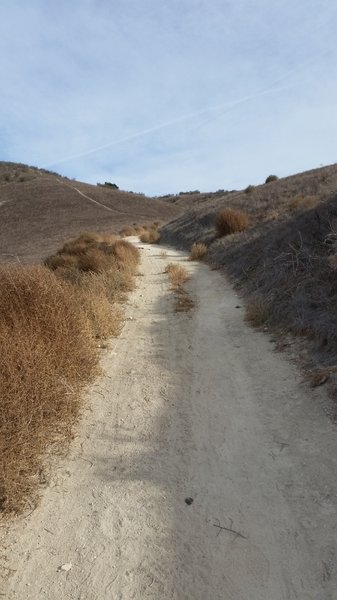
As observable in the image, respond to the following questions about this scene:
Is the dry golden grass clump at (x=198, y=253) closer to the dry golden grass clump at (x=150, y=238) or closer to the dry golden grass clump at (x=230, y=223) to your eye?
the dry golden grass clump at (x=230, y=223)

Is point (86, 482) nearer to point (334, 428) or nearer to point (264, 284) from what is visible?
point (334, 428)

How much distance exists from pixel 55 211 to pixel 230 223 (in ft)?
103

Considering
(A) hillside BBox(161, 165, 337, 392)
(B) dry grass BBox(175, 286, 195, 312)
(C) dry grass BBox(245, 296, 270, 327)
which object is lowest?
(B) dry grass BBox(175, 286, 195, 312)

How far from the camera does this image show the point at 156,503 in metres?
3.66

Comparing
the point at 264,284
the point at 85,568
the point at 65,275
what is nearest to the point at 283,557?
the point at 85,568

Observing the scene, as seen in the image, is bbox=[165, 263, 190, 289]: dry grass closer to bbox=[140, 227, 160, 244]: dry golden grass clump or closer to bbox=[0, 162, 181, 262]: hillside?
bbox=[140, 227, 160, 244]: dry golden grass clump

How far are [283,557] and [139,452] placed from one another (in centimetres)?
172

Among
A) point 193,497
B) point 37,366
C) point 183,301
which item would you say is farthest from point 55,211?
point 193,497

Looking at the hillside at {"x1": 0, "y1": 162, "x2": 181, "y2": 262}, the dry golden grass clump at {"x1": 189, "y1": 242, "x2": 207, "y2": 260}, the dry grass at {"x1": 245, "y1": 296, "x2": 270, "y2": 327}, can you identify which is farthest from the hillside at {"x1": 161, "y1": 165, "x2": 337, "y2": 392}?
the hillside at {"x1": 0, "y1": 162, "x2": 181, "y2": 262}

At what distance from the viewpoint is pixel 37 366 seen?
4723 millimetres

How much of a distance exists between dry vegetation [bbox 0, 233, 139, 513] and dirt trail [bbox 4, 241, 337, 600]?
27 cm

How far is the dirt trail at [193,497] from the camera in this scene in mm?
2957

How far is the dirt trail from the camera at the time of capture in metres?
2.96

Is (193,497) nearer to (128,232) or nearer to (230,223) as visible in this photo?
(230,223)
